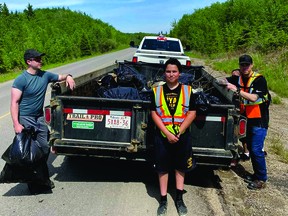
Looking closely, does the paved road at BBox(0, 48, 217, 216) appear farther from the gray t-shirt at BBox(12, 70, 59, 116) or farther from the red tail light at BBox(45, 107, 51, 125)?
the gray t-shirt at BBox(12, 70, 59, 116)

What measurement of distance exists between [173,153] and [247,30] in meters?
32.0

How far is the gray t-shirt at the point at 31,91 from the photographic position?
428 cm

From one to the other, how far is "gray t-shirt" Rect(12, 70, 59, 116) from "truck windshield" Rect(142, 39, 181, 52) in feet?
27.8

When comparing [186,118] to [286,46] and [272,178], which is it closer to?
[272,178]

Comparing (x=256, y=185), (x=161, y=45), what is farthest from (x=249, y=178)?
(x=161, y=45)

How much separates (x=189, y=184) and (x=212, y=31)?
41268mm

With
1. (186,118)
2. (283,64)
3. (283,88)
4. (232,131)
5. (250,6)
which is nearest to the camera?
(186,118)

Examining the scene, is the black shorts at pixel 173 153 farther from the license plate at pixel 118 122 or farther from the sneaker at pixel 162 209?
the license plate at pixel 118 122

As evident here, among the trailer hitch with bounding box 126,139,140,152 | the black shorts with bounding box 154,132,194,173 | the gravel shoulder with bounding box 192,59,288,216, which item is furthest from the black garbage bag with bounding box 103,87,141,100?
the gravel shoulder with bounding box 192,59,288,216

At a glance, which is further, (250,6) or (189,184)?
(250,6)

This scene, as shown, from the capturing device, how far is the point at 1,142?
22.4 ft

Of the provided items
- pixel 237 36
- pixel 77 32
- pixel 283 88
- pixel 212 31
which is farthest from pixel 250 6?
pixel 283 88

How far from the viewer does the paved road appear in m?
4.08

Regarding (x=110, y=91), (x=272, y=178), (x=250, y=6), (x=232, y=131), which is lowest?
(x=272, y=178)
